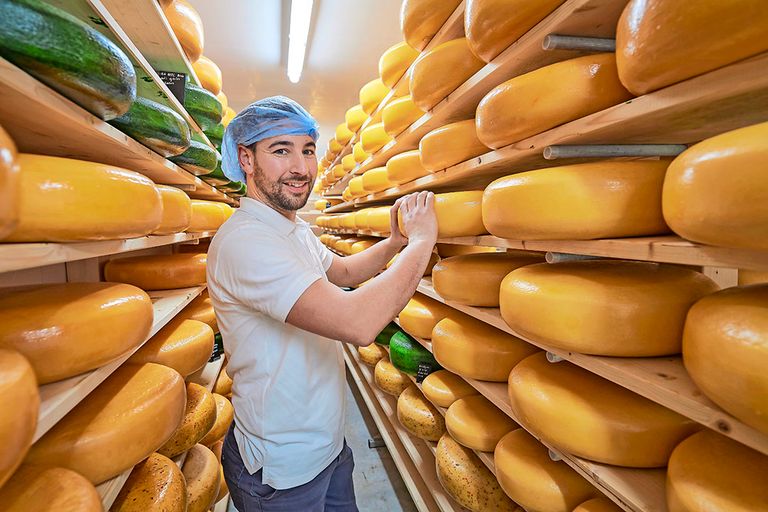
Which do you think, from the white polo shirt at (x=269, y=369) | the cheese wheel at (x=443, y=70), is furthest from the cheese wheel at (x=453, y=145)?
the white polo shirt at (x=269, y=369)

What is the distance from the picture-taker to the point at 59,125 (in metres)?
0.85

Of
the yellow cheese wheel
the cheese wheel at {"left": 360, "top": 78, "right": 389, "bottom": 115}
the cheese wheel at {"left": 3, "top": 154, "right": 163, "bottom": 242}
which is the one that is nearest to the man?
the cheese wheel at {"left": 3, "top": 154, "right": 163, "bottom": 242}

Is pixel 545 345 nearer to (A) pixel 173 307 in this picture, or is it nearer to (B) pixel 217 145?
(A) pixel 173 307

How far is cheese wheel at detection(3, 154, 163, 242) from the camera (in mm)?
701

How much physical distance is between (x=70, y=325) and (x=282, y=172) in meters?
0.75

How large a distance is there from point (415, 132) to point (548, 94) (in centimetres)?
103

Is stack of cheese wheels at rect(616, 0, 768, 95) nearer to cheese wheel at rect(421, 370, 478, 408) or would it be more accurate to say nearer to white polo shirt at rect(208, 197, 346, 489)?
white polo shirt at rect(208, 197, 346, 489)

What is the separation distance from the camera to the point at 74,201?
0.76 metres

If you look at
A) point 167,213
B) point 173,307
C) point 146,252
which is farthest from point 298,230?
point 146,252

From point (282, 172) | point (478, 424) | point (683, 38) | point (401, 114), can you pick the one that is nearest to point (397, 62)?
point (401, 114)

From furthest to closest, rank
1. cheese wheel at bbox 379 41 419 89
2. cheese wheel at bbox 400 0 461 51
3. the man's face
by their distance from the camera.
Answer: cheese wheel at bbox 379 41 419 89 < cheese wheel at bbox 400 0 461 51 < the man's face

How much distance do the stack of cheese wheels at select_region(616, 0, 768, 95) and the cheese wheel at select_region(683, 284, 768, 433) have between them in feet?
1.28

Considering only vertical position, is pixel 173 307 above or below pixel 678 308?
below

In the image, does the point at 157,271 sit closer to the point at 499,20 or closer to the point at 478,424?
the point at 478,424
